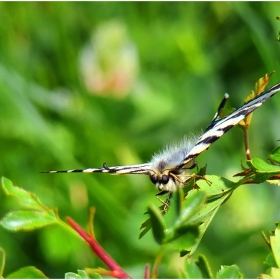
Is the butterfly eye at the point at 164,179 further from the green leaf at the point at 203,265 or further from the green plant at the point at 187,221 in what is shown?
the green leaf at the point at 203,265

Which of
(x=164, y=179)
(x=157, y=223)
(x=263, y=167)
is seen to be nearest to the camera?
(x=157, y=223)

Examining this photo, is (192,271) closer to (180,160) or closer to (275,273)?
(275,273)

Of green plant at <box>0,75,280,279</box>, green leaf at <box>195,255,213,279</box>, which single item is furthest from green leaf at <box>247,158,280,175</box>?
green leaf at <box>195,255,213,279</box>

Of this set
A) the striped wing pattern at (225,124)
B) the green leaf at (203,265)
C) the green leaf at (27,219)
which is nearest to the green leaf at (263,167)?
the striped wing pattern at (225,124)

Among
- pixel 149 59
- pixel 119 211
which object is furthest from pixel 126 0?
pixel 119 211

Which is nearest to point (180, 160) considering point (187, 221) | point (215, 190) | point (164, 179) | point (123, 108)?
point (164, 179)

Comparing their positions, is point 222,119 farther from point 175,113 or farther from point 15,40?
point 15,40
